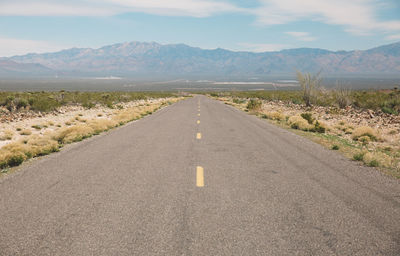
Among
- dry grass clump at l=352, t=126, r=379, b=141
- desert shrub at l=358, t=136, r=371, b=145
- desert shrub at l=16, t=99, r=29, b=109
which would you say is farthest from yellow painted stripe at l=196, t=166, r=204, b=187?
desert shrub at l=16, t=99, r=29, b=109

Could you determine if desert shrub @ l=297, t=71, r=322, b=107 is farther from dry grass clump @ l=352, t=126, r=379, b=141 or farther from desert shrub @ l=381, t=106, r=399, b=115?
dry grass clump @ l=352, t=126, r=379, b=141

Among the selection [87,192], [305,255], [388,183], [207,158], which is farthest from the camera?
[207,158]

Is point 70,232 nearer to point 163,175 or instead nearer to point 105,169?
point 163,175

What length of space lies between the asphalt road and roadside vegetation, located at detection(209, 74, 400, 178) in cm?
217

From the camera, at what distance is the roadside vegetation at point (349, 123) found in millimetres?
10266

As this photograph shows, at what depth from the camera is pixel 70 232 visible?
410cm

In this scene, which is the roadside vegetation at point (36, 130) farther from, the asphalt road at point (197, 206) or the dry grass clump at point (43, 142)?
the asphalt road at point (197, 206)

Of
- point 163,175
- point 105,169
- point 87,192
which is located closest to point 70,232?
point 87,192

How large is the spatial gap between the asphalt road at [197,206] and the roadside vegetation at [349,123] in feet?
7.13

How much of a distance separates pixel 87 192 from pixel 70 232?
1645mm

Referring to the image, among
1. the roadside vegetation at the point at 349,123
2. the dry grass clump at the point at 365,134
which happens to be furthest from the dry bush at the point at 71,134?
the dry grass clump at the point at 365,134

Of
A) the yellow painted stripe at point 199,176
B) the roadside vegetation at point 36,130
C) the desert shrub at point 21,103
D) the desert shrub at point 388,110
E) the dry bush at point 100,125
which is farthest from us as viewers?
the desert shrub at point 21,103

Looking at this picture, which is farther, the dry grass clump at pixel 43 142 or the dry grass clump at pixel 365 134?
the dry grass clump at pixel 365 134

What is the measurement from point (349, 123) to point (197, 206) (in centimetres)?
1887
